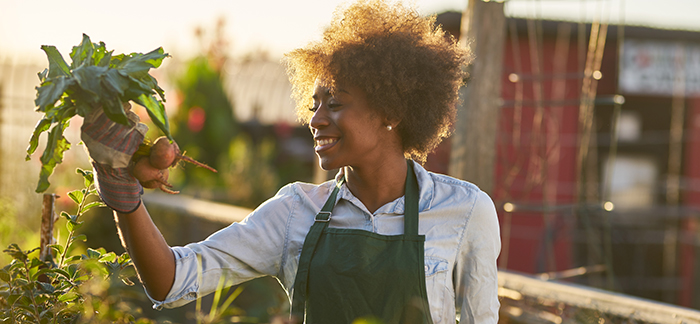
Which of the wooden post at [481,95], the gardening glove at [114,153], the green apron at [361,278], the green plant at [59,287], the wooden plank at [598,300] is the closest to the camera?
the green plant at [59,287]

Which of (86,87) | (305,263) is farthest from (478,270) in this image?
(86,87)

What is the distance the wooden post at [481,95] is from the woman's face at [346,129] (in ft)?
5.05

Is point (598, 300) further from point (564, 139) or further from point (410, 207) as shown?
point (564, 139)

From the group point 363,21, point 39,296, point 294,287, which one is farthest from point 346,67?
point 39,296

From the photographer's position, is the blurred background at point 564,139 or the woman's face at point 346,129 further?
the blurred background at point 564,139

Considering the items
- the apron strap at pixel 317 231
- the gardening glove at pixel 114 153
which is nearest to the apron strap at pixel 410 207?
the apron strap at pixel 317 231

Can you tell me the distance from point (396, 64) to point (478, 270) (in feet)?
2.29

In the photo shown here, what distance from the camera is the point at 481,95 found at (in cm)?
357

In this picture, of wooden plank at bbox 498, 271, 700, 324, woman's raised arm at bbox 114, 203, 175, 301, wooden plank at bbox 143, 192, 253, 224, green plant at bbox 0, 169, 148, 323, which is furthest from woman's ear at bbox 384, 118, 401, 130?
wooden plank at bbox 143, 192, 253, 224

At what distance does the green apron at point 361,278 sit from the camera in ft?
6.16

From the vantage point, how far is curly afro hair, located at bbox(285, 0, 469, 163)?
2100 millimetres

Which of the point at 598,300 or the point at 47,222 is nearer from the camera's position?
the point at 47,222

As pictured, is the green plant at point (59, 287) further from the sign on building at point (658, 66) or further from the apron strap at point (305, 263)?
the sign on building at point (658, 66)

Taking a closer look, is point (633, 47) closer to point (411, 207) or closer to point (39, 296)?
point (411, 207)
